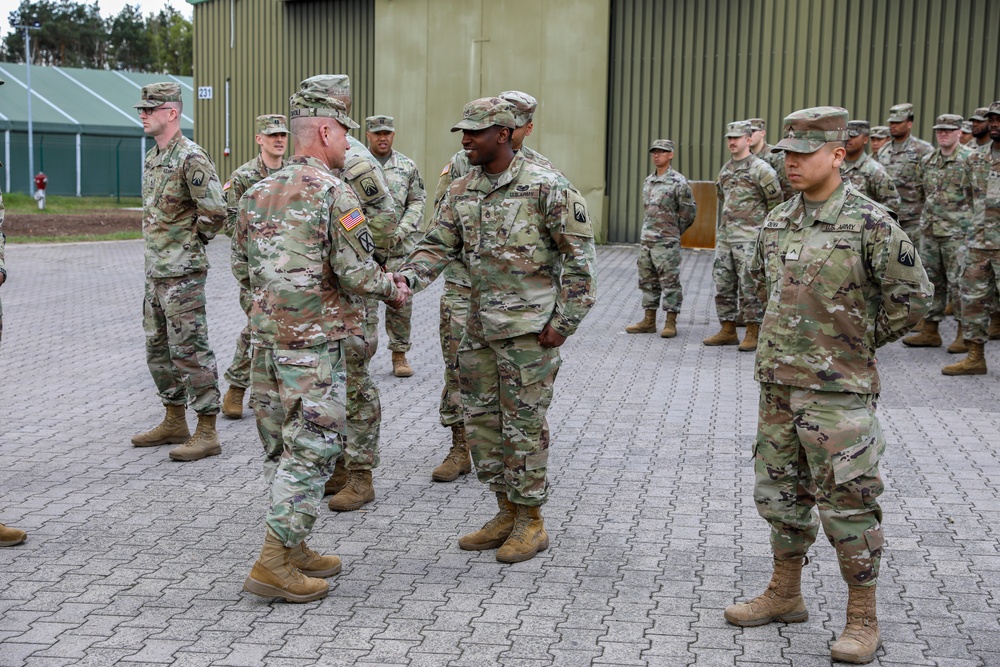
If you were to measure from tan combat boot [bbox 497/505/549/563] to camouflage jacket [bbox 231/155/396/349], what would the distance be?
1.39 meters

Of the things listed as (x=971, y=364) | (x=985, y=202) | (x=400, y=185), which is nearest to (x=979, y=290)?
(x=971, y=364)

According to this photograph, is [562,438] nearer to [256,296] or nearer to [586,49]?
[256,296]

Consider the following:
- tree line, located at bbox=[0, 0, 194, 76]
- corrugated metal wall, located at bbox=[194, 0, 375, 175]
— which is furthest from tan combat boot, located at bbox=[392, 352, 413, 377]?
tree line, located at bbox=[0, 0, 194, 76]

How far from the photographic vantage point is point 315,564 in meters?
5.28

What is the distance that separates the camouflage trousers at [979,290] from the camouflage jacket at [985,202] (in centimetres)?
10

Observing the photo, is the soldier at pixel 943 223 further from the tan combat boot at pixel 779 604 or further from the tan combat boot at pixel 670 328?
the tan combat boot at pixel 779 604

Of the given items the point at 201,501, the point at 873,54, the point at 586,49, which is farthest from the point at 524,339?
the point at 586,49

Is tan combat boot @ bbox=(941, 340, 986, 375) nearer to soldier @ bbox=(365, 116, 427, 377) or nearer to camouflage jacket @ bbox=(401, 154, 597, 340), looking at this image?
soldier @ bbox=(365, 116, 427, 377)

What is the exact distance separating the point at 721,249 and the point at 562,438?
14.9 feet

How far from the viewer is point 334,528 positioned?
19.8 feet

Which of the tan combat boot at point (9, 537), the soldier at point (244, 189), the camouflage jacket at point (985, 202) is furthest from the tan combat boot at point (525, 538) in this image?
the camouflage jacket at point (985, 202)

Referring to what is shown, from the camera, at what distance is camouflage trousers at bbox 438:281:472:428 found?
6730mm

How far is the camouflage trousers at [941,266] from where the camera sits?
1157cm

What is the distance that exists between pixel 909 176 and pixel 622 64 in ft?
28.3
